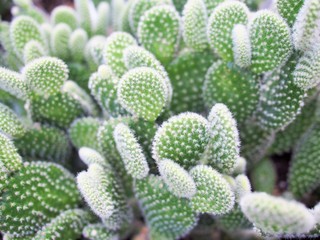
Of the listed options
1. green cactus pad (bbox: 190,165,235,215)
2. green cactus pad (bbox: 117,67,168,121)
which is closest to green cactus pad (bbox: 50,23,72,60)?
green cactus pad (bbox: 117,67,168,121)

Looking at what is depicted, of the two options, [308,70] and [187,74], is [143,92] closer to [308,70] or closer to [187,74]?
[187,74]

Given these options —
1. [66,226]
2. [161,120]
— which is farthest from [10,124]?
[161,120]

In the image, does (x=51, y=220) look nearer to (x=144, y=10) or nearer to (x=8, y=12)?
(x=144, y=10)

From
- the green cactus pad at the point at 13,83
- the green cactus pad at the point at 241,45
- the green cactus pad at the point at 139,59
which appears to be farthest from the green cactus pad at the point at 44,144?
the green cactus pad at the point at 241,45

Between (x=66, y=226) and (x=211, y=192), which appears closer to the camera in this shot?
(x=211, y=192)

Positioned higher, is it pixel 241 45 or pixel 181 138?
pixel 241 45

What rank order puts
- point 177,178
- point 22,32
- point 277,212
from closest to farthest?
1. point 277,212
2. point 177,178
3. point 22,32

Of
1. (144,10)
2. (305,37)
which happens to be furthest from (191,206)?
(144,10)
